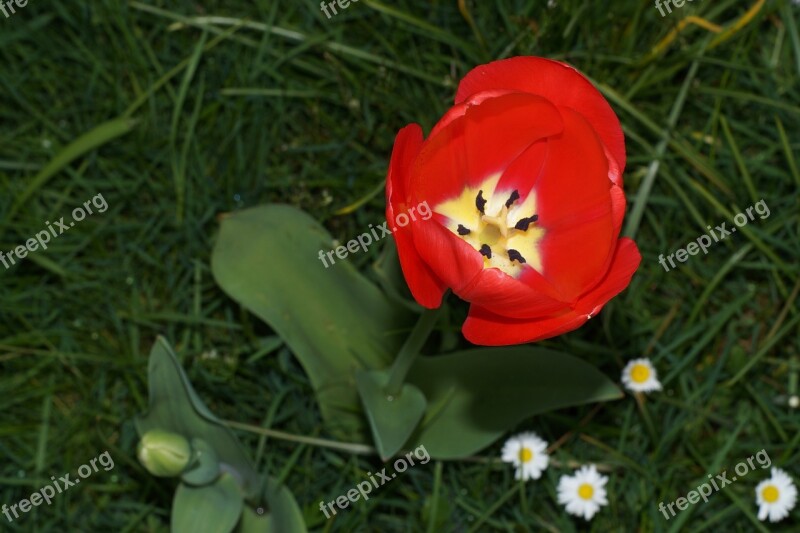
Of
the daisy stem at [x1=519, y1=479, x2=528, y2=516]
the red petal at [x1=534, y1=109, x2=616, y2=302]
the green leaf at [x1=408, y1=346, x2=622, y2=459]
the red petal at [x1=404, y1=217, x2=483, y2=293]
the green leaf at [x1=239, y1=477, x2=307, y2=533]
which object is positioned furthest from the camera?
the daisy stem at [x1=519, y1=479, x2=528, y2=516]

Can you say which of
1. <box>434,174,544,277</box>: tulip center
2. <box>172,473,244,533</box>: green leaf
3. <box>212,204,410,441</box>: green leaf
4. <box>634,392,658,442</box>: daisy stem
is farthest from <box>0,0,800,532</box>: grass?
<box>434,174,544,277</box>: tulip center

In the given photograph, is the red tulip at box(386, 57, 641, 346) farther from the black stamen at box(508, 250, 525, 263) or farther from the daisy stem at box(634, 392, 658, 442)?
the daisy stem at box(634, 392, 658, 442)

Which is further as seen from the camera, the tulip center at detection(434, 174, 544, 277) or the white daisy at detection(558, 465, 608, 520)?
the white daisy at detection(558, 465, 608, 520)

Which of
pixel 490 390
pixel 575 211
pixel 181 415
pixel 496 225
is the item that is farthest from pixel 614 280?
pixel 181 415

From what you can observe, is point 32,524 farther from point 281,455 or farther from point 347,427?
point 347,427

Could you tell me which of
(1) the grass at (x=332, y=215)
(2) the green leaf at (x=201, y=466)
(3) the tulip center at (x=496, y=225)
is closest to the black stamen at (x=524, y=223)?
(3) the tulip center at (x=496, y=225)

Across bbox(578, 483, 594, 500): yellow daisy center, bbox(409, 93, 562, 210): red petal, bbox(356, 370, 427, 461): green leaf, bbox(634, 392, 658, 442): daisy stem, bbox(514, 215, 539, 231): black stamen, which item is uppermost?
bbox(409, 93, 562, 210): red petal

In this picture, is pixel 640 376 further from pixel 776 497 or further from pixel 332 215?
pixel 332 215

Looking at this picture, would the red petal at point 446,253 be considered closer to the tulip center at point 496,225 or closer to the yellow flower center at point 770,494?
the tulip center at point 496,225
